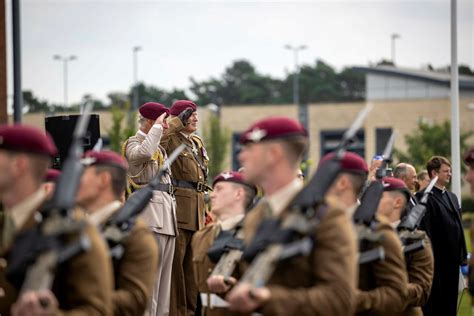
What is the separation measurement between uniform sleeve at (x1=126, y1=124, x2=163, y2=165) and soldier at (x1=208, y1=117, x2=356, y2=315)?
18.0 ft

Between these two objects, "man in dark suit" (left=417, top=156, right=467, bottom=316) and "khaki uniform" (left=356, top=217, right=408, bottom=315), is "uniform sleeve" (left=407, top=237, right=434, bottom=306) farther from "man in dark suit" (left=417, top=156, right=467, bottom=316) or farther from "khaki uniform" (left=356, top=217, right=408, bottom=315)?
"man in dark suit" (left=417, top=156, right=467, bottom=316)

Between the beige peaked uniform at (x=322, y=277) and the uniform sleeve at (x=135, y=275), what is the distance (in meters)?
1.38

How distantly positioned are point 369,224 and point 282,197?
94.0 inches

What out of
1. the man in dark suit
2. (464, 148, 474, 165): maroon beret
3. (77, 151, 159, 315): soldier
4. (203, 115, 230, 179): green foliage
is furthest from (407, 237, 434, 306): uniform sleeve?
(203, 115, 230, 179): green foliage

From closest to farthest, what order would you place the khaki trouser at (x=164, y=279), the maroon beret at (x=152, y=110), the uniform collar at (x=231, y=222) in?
the uniform collar at (x=231, y=222), the khaki trouser at (x=164, y=279), the maroon beret at (x=152, y=110)

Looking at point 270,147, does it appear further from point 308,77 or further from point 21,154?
point 308,77

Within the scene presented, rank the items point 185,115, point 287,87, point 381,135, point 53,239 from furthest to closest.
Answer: point 287,87, point 381,135, point 185,115, point 53,239

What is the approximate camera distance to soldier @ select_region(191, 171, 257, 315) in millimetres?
9727

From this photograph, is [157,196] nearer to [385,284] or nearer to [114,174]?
[385,284]

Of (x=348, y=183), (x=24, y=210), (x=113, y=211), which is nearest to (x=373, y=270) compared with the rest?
(x=348, y=183)

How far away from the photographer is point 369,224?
943 cm

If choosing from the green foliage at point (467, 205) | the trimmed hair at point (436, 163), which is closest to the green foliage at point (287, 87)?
the green foliage at point (467, 205)

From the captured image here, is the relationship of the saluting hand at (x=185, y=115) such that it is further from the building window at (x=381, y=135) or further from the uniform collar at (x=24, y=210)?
the building window at (x=381, y=135)

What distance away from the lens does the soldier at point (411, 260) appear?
9922mm
